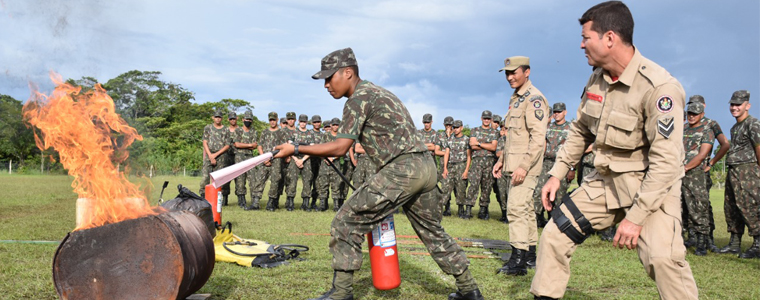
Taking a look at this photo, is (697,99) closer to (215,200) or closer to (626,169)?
(626,169)

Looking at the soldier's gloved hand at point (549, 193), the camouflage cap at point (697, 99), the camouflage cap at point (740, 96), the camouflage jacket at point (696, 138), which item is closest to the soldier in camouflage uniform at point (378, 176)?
the soldier's gloved hand at point (549, 193)

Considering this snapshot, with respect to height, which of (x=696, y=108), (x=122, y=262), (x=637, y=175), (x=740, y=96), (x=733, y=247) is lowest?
(x=733, y=247)

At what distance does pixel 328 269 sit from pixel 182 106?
57049 millimetres

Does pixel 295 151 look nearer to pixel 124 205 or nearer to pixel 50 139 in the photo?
pixel 124 205

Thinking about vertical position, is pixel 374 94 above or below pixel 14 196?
above

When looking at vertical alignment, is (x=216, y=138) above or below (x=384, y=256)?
above

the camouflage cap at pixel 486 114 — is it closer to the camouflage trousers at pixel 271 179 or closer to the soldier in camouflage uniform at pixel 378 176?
the camouflage trousers at pixel 271 179

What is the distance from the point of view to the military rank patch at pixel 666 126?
281 centimetres

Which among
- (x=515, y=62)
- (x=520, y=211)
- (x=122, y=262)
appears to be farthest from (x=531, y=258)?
(x=122, y=262)

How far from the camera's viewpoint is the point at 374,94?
414cm

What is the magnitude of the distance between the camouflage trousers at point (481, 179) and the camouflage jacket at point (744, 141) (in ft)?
17.9

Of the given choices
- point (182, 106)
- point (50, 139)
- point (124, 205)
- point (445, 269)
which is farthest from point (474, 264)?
point (182, 106)

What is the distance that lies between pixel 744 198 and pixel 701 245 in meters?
1.06

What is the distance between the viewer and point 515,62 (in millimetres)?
5988
